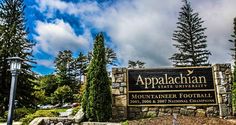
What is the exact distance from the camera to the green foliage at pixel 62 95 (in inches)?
1134

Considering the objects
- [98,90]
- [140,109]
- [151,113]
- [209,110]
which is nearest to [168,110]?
[151,113]

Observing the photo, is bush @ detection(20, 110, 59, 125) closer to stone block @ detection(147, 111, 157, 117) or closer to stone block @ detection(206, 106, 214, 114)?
stone block @ detection(147, 111, 157, 117)

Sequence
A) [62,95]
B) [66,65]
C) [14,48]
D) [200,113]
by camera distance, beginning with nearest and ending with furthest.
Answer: [200,113]
[14,48]
[62,95]
[66,65]

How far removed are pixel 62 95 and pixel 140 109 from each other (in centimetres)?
2159

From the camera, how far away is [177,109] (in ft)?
28.5

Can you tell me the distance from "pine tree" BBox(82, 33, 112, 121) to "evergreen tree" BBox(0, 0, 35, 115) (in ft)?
27.7

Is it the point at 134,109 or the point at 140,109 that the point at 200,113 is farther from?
the point at 134,109

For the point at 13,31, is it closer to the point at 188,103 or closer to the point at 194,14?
the point at 188,103

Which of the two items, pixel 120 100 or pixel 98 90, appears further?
pixel 120 100

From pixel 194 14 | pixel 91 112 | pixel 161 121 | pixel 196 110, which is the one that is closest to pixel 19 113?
pixel 91 112

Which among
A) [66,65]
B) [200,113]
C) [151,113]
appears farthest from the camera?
[66,65]

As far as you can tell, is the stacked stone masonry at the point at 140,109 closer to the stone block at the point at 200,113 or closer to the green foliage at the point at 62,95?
the stone block at the point at 200,113

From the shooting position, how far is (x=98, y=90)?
823 cm

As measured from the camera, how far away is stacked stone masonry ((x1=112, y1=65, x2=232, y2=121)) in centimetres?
856
